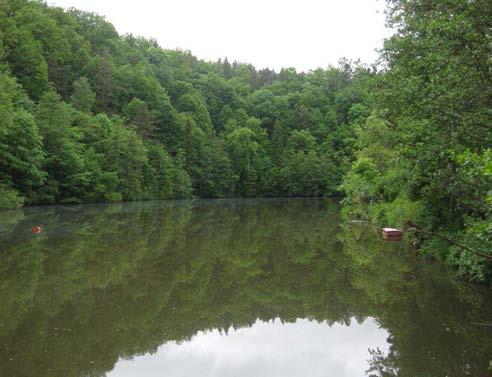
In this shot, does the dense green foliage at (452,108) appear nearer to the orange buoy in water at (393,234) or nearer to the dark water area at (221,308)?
the dark water area at (221,308)

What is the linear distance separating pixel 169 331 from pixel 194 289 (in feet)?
9.76

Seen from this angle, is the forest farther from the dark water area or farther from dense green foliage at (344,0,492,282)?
the dark water area

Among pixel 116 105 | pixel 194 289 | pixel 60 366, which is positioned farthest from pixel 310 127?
pixel 60 366

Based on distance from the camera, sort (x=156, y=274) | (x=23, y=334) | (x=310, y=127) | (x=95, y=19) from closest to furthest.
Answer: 1. (x=23, y=334)
2. (x=156, y=274)
3. (x=95, y=19)
4. (x=310, y=127)

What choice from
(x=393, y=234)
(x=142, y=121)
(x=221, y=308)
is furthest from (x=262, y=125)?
(x=221, y=308)

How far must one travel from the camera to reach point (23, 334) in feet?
24.9

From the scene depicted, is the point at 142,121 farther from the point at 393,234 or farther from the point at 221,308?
the point at 221,308

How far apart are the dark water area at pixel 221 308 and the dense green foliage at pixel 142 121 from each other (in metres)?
7.55

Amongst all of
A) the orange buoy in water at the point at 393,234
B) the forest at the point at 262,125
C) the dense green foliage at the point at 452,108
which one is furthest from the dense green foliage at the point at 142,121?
the orange buoy in water at the point at 393,234

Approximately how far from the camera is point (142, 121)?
5709 centimetres

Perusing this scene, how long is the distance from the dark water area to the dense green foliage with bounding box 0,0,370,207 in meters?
7.55

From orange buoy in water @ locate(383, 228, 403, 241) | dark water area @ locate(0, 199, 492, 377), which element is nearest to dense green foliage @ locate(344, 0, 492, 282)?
dark water area @ locate(0, 199, 492, 377)

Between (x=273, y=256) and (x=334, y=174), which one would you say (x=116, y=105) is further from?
(x=273, y=256)

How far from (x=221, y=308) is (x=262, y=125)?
77.6 m
